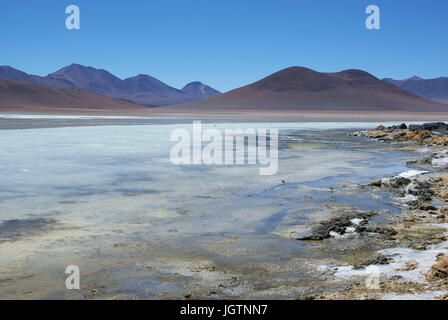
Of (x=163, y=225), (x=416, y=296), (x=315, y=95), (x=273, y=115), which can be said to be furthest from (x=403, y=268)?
(x=315, y=95)

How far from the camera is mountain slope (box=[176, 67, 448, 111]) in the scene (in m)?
112

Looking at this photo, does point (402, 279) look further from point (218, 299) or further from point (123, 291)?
point (123, 291)

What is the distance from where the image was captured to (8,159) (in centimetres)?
1018

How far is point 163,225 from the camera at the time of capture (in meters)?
5.19

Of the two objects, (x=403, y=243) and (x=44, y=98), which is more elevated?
(x=44, y=98)

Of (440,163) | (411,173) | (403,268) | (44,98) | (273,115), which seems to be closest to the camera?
(403,268)

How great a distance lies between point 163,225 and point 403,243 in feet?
8.18

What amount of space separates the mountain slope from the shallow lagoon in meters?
99.0

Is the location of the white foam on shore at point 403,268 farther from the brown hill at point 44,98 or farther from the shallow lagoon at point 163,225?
the brown hill at point 44,98

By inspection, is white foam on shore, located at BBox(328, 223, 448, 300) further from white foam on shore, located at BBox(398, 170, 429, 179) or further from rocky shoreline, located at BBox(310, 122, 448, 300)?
white foam on shore, located at BBox(398, 170, 429, 179)

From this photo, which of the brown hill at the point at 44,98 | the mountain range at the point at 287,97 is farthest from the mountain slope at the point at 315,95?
the brown hill at the point at 44,98

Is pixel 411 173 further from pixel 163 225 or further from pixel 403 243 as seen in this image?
pixel 163 225

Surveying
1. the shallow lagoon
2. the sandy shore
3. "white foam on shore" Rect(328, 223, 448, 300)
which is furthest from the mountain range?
"white foam on shore" Rect(328, 223, 448, 300)

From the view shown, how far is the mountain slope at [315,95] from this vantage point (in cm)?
11231
